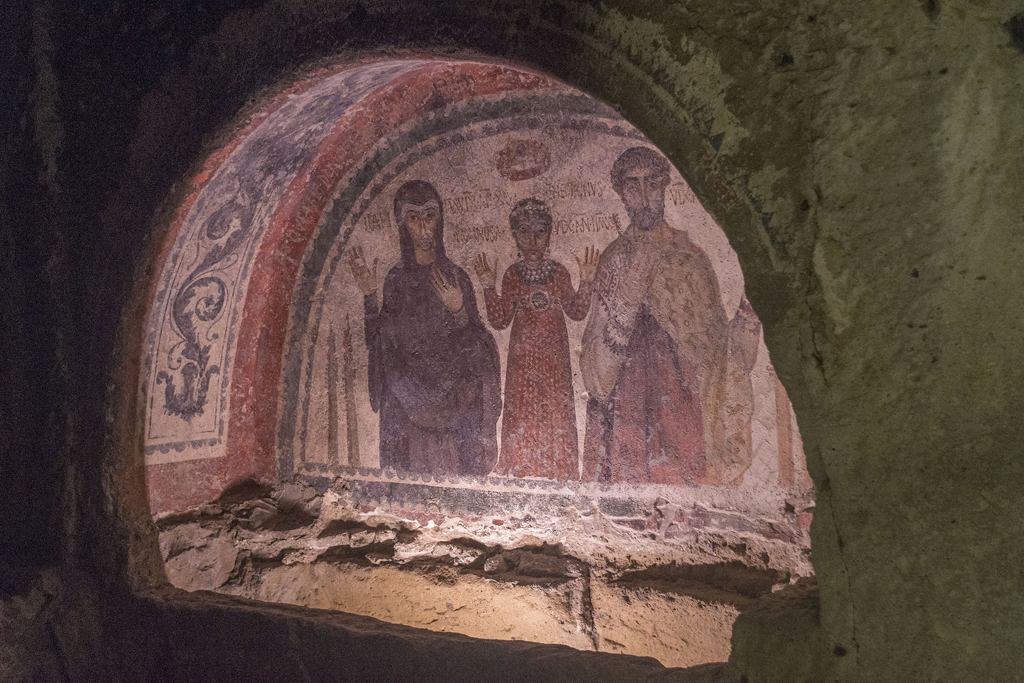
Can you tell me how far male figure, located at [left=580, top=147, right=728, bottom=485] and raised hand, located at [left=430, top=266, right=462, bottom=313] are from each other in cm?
64

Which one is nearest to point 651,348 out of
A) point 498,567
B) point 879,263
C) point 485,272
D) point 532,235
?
point 532,235

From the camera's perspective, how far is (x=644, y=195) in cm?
274

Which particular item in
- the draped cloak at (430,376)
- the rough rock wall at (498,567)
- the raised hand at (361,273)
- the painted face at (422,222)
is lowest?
the rough rock wall at (498,567)

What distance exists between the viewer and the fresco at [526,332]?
8.80ft

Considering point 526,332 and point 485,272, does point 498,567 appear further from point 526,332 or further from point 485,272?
point 485,272

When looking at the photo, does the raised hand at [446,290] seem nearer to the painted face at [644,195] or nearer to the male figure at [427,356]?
the male figure at [427,356]

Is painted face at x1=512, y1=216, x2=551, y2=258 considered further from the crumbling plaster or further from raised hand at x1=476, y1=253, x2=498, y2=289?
the crumbling plaster

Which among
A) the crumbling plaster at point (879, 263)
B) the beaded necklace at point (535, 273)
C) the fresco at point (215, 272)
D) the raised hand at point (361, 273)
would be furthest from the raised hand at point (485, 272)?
the crumbling plaster at point (879, 263)

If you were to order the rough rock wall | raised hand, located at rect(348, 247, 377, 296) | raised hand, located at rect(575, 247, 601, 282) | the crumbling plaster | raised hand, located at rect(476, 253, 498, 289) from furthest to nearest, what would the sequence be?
raised hand, located at rect(348, 247, 377, 296) < raised hand, located at rect(476, 253, 498, 289) < raised hand, located at rect(575, 247, 601, 282) < the rough rock wall < the crumbling plaster

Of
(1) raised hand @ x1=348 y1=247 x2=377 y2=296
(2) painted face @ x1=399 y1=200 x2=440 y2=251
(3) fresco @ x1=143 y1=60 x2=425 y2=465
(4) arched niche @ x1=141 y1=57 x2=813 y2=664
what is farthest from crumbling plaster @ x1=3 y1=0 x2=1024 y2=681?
(1) raised hand @ x1=348 y1=247 x2=377 y2=296

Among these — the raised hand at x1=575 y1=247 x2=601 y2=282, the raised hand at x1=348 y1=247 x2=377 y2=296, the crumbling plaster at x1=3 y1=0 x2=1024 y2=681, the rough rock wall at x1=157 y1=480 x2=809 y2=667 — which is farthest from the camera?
the raised hand at x1=348 y1=247 x2=377 y2=296

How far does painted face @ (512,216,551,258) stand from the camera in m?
2.96

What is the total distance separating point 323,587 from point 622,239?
6.97 ft

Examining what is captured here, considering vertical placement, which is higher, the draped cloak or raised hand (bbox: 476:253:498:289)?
raised hand (bbox: 476:253:498:289)
